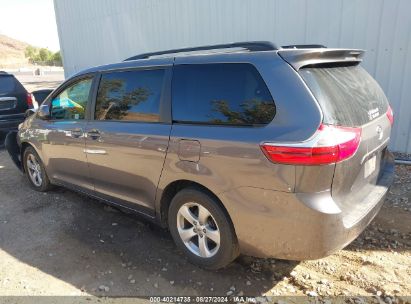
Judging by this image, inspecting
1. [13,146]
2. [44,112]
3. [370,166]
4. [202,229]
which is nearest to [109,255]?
[202,229]

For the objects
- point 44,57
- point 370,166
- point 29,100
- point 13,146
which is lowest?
point 44,57

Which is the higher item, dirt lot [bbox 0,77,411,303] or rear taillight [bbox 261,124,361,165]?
rear taillight [bbox 261,124,361,165]

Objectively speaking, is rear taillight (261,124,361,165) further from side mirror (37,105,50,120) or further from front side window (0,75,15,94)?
front side window (0,75,15,94)

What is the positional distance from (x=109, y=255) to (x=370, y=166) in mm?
2441

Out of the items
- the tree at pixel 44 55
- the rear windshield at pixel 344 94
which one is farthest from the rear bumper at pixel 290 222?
the tree at pixel 44 55

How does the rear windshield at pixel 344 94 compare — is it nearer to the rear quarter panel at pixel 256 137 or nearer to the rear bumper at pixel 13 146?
the rear quarter panel at pixel 256 137

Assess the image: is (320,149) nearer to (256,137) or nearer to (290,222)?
(256,137)

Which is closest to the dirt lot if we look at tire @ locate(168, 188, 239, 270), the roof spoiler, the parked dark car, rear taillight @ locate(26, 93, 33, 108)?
tire @ locate(168, 188, 239, 270)

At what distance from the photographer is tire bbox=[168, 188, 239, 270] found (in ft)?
9.25

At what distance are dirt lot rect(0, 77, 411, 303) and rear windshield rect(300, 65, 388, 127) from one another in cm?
129

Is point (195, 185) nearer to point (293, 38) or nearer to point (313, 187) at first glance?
point (313, 187)

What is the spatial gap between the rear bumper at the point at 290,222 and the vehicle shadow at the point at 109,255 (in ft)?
1.46

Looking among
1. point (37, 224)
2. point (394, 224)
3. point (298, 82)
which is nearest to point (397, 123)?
point (394, 224)

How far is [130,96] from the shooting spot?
350 centimetres
